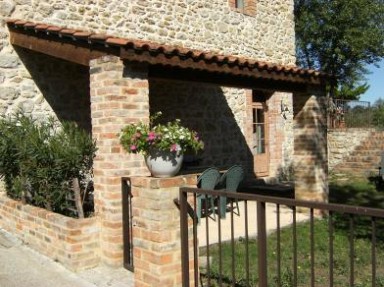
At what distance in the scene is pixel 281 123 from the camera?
41.2ft

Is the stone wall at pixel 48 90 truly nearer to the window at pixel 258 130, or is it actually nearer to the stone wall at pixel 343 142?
the window at pixel 258 130

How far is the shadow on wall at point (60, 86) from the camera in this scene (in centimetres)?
707

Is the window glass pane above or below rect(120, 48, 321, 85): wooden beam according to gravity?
above

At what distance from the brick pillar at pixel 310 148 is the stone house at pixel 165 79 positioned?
0.02 meters

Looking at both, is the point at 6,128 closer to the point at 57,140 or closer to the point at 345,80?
the point at 57,140

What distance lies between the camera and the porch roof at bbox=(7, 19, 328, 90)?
473 centimetres

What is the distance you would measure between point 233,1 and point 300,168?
5119 millimetres

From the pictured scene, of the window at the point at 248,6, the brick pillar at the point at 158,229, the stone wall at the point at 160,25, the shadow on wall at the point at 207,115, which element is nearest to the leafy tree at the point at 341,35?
the stone wall at the point at 160,25

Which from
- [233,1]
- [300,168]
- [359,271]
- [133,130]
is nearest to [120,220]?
[133,130]

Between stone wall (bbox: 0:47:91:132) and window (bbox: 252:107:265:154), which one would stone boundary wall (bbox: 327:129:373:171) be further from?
stone wall (bbox: 0:47:91:132)

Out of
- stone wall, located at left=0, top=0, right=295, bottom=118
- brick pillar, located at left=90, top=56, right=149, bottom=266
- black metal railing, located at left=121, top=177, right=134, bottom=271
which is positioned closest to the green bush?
brick pillar, located at left=90, top=56, right=149, bottom=266

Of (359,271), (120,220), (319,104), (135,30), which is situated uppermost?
(135,30)

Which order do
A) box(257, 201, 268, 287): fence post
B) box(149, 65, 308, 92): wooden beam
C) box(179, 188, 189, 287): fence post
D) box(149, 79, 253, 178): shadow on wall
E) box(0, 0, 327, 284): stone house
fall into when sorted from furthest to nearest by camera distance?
box(149, 79, 253, 178): shadow on wall < box(149, 65, 308, 92): wooden beam < box(0, 0, 327, 284): stone house < box(179, 188, 189, 287): fence post < box(257, 201, 268, 287): fence post

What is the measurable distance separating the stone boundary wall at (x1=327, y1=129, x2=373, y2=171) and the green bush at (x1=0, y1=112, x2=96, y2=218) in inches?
456
